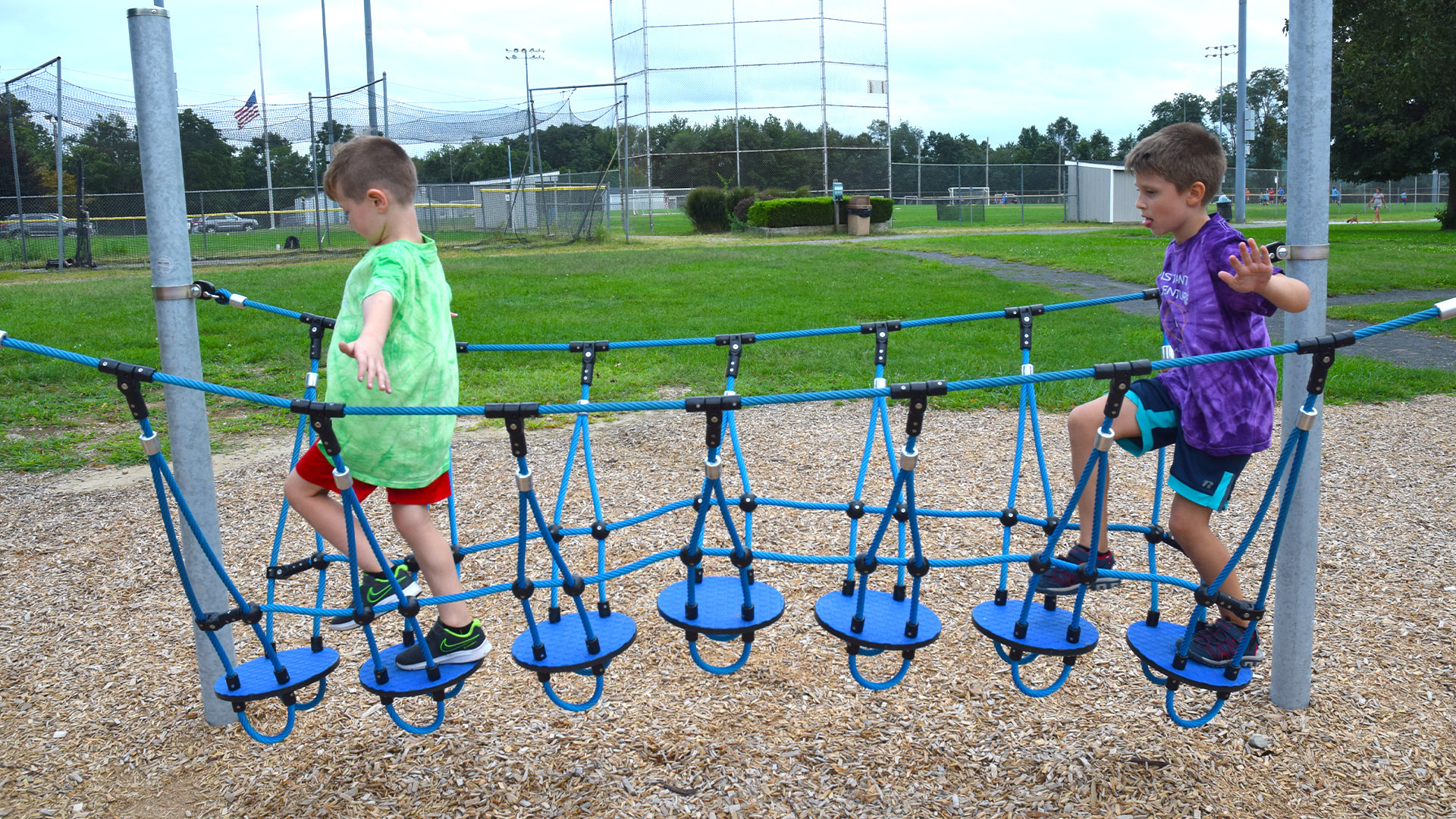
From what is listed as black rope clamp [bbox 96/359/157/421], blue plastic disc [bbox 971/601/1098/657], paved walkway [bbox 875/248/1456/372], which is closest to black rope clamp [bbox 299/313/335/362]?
black rope clamp [bbox 96/359/157/421]

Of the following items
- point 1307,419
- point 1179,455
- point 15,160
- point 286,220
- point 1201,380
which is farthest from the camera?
point 286,220

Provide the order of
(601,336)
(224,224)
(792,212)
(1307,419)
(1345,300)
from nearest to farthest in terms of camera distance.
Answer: (1307,419)
(601,336)
(1345,300)
(224,224)
(792,212)

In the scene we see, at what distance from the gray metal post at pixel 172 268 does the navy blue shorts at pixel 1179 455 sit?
2730 millimetres

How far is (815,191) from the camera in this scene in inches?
1419

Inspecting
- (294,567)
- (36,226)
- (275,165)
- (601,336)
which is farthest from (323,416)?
(275,165)

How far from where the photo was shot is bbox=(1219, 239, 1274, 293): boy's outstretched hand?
8.48 feet

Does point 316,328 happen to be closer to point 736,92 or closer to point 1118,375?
point 1118,375

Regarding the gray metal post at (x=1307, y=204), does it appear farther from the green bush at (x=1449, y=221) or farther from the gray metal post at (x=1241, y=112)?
the green bush at (x=1449, y=221)

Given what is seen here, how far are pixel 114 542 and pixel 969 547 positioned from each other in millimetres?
4196

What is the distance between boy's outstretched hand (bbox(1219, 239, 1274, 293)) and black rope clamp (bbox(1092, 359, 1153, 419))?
0.38m

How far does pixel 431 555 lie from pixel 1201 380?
2209 millimetres

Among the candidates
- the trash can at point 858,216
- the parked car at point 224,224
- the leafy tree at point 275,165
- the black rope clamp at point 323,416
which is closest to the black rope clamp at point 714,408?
the black rope clamp at point 323,416

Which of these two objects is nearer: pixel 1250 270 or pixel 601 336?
pixel 1250 270

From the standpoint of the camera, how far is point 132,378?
245cm
